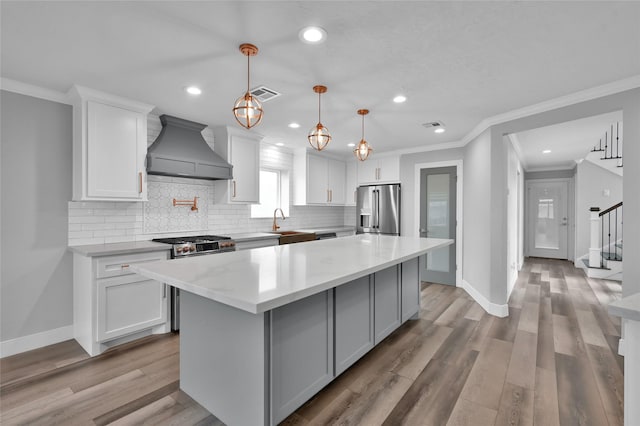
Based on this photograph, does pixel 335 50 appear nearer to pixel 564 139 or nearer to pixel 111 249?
pixel 111 249

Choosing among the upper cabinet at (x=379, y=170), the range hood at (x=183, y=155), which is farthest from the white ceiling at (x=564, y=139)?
the range hood at (x=183, y=155)

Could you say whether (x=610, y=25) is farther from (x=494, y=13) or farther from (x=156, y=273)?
(x=156, y=273)

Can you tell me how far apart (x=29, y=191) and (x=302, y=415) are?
3.19 meters

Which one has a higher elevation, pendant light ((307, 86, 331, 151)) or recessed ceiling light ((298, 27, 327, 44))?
recessed ceiling light ((298, 27, 327, 44))

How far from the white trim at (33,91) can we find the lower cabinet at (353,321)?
3.30m

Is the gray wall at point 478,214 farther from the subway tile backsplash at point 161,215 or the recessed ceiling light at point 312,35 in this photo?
the subway tile backsplash at point 161,215

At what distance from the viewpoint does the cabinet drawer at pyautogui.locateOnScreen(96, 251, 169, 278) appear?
2732 mm

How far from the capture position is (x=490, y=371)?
2432 mm

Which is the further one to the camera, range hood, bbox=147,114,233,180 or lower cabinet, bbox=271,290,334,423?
range hood, bbox=147,114,233,180

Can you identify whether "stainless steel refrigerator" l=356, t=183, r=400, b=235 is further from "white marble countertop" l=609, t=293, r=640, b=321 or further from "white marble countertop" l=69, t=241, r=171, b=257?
"white marble countertop" l=609, t=293, r=640, b=321

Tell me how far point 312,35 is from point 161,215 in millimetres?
2881

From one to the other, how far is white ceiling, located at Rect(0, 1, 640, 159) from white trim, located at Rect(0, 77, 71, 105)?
0.35 feet

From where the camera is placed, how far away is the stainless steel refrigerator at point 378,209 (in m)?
5.65

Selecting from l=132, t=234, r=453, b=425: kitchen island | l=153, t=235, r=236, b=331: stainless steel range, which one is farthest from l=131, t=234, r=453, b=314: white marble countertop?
l=153, t=235, r=236, b=331: stainless steel range
